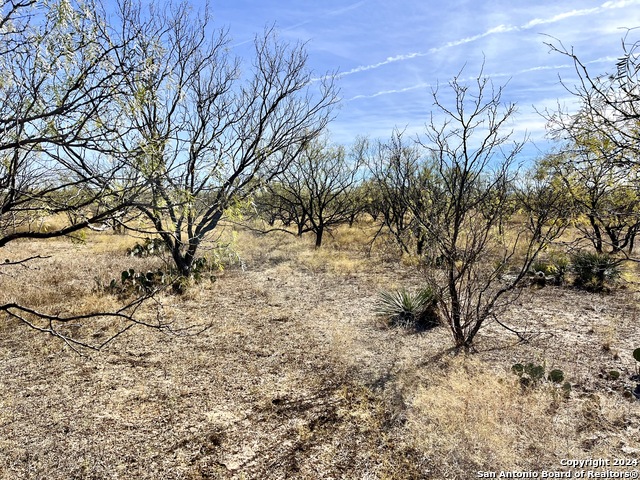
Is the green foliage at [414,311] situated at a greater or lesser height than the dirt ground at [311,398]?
greater

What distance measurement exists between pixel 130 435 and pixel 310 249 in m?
12.9

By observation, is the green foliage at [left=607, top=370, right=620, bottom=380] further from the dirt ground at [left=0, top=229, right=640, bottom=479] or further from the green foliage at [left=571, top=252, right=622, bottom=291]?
the green foliage at [left=571, top=252, right=622, bottom=291]

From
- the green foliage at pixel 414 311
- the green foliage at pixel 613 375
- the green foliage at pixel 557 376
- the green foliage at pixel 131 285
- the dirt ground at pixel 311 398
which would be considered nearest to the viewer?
the dirt ground at pixel 311 398

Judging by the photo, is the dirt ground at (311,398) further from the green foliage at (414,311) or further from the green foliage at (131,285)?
the green foliage at (131,285)

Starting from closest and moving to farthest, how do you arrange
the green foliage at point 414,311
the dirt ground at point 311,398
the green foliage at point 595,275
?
the dirt ground at point 311,398
the green foliage at point 414,311
the green foliage at point 595,275

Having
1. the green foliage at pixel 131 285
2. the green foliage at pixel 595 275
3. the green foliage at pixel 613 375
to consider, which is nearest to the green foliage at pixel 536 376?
the green foliage at pixel 613 375

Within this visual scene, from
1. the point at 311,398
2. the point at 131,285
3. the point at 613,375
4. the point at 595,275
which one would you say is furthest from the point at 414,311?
the point at 131,285

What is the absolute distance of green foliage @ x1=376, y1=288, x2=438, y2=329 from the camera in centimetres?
698

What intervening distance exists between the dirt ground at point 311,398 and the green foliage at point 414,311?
0.29 meters

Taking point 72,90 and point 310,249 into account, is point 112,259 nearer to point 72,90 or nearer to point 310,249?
point 310,249

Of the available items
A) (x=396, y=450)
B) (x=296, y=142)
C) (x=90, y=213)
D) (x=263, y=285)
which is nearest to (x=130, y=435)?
(x=90, y=213)

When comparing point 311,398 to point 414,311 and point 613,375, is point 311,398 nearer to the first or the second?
point 414,311

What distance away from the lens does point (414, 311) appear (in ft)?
23.3

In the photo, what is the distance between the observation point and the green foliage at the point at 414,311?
6.98m
